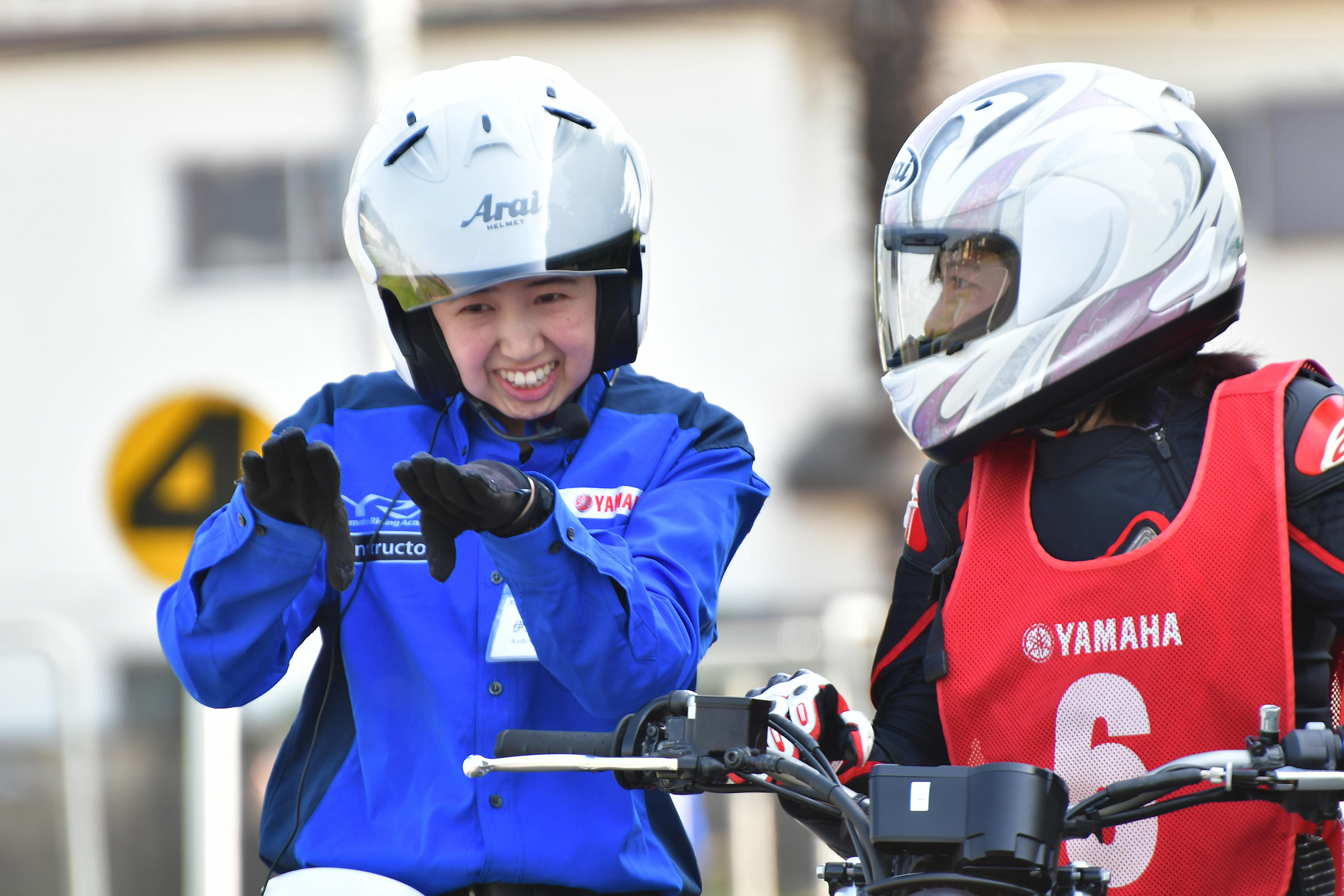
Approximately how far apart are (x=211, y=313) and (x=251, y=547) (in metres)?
13.1

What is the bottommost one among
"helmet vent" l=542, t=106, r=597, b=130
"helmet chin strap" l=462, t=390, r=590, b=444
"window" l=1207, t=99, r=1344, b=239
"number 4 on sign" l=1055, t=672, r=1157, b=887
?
"number 4 on sign" l=1055, t=672, r=1157, b=887

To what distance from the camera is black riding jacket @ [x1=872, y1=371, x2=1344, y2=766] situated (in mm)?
2490

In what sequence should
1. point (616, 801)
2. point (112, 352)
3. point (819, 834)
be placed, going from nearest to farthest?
point (819, 834) < point (616, 801) < point (112, 352)

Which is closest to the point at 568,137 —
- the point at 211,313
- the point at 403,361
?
the point at 403,361

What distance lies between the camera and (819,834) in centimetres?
235

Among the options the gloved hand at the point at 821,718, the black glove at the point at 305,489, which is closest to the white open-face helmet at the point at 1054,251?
the gloved hand at the point at 821,718

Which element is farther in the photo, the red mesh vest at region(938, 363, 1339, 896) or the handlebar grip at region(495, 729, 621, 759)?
the red mesh vest at region(938, 363, 1339, 896)

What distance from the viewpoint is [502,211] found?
8.85 feet

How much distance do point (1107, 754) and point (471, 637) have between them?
1045 mm

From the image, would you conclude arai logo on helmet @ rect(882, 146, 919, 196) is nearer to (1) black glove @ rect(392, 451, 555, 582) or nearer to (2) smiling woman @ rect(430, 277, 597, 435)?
(2) smiling woman @ rect(430, 277, 597, 435)

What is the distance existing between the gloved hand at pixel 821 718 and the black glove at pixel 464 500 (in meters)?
0.44

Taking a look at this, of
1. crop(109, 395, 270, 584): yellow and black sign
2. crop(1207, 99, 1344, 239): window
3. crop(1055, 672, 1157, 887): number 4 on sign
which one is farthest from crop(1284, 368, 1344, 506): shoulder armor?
crop(1207, 99, 1344, 239): window

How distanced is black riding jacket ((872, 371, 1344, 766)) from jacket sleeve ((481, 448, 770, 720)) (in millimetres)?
389

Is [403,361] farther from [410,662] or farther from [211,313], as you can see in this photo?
[211,313]
